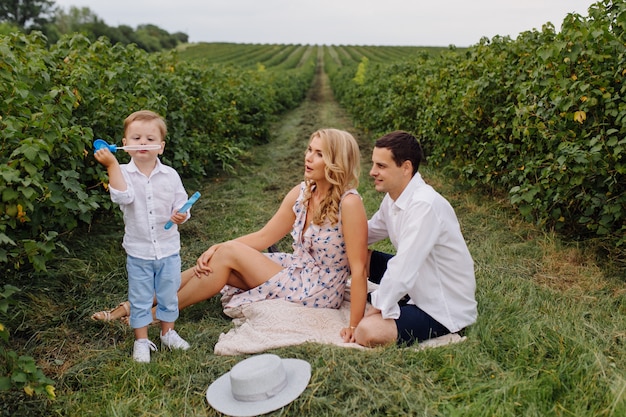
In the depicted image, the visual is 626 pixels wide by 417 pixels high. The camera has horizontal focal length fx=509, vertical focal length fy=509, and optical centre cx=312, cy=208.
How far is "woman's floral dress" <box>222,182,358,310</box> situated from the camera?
3.34 meters

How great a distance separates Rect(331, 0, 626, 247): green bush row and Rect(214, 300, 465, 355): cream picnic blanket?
1.99 meters

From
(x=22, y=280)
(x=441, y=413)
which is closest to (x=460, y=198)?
(x=441, y=413)

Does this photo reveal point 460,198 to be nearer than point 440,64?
Yes

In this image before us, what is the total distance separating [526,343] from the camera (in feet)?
9.22

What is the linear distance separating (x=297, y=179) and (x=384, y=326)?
4.89 m

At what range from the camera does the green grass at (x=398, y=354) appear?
7.79ft

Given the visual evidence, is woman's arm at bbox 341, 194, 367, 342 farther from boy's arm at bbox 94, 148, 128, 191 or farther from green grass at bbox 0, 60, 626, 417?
boy's arm at bbox 94, 148, 128, 191

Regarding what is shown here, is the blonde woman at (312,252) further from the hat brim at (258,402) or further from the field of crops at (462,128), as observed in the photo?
the field of crops at (462,128)

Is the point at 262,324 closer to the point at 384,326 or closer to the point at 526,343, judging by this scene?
the point at 384,326

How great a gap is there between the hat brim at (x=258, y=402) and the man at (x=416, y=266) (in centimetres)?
51

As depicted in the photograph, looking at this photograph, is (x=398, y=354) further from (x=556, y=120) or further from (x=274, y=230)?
(x=556, y=120)

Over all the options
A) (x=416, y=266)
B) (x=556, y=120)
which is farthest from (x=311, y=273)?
(x=556, y=120)

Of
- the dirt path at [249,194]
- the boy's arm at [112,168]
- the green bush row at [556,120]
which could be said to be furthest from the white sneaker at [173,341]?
the green bush row at [556,120]

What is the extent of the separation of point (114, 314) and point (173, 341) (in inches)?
21.3
